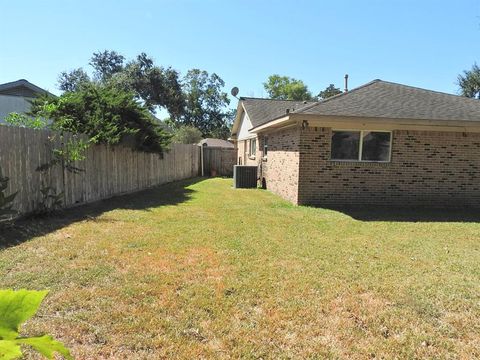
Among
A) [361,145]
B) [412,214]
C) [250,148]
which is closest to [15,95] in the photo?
[250,148]

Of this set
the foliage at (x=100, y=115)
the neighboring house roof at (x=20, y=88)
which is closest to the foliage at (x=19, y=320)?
the foliage at (x=100, y=115)

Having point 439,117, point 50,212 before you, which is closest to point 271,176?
point 439,117

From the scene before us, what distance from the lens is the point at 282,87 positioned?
60625 millimetres

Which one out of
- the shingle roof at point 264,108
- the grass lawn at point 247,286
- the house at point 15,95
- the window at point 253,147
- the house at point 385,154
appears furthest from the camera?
the window at point 253,147

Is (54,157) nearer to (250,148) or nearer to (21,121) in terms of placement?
(21,121)

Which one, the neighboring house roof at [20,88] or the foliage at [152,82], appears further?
the foliage at [152,82]

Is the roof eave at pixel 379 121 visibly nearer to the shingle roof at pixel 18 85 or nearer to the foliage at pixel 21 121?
the foliage at pixel 21 121

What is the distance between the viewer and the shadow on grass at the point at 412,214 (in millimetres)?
8945

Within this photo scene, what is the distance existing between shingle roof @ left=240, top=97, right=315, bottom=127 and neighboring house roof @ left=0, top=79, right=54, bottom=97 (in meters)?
8.99

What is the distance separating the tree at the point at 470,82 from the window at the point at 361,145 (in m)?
30.7

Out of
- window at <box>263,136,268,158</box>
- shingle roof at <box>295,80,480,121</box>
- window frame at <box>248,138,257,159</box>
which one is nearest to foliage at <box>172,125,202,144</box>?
window frame at <box>248,138,257,159</box>

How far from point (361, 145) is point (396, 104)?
1.72m

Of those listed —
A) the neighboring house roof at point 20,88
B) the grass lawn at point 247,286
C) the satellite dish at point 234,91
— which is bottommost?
the grass lawn at point 247,286

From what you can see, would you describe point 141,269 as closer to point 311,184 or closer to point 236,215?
point 236,215
